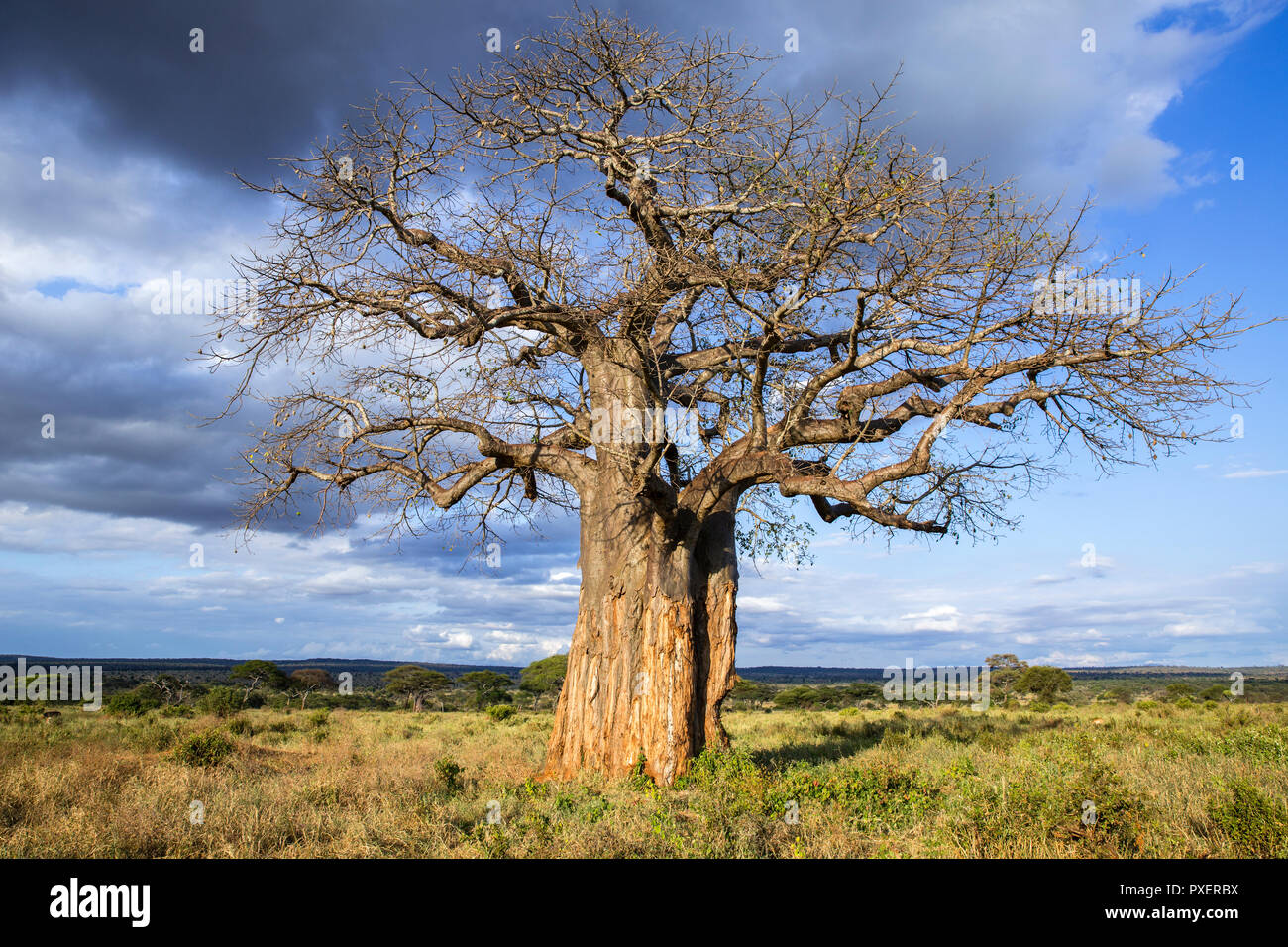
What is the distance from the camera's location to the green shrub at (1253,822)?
5.67 meters

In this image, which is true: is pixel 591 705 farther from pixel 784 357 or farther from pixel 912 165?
pixel 912 165

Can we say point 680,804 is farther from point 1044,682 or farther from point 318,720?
point 1044,682

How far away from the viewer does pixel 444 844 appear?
6254 millimetres

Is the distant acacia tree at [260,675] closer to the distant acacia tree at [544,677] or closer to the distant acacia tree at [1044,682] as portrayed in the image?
the distant acacia tree at [544,677]

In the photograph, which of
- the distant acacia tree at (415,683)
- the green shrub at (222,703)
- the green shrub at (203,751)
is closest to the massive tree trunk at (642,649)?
the green shrub at (203,751)

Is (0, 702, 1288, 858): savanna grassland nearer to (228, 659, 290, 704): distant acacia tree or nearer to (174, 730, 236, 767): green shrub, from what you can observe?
(174, 730, 236, 767): green shrub

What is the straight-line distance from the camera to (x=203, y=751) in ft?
38.7

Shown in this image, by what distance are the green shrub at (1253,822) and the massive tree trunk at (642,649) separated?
490 centimetres

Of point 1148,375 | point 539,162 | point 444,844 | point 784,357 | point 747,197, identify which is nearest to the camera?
point 444,844

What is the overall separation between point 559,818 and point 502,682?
113 ft

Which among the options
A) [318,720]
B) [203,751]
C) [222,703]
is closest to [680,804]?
[203,751]

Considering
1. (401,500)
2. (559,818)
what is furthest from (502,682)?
(559,818)

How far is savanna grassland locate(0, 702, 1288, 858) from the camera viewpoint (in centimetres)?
597

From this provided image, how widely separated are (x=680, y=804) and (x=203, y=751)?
7.73 meters
